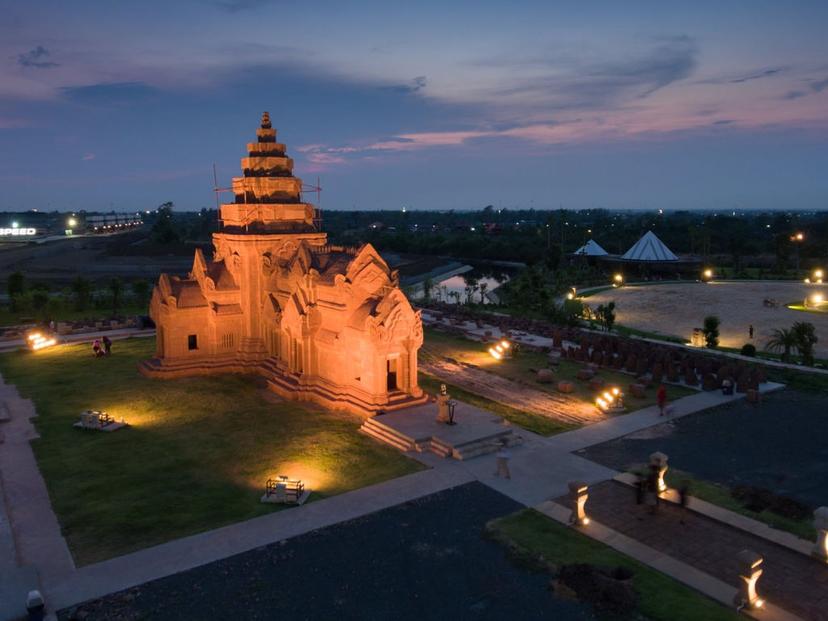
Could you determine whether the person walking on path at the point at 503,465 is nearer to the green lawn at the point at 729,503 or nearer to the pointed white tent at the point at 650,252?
the green lawn at the point at 729,503

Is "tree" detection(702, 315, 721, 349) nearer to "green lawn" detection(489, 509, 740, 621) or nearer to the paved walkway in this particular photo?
the paved walkway

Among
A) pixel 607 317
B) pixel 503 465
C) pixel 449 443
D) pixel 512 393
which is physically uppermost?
pixel 607 317

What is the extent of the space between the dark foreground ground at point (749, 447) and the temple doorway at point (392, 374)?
796 cm

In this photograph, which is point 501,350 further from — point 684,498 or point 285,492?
point 285,492

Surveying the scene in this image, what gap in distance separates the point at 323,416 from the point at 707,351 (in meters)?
21.0

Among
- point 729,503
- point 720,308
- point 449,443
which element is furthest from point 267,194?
point 720,308

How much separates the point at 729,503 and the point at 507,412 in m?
9.24

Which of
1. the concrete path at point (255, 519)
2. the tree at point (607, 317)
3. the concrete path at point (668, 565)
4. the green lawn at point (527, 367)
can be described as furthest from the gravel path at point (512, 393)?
the tree at point (607, 317)

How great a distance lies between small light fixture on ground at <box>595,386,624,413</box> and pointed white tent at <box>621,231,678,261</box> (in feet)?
176

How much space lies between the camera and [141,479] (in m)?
18.5

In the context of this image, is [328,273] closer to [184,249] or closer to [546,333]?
[546,333]

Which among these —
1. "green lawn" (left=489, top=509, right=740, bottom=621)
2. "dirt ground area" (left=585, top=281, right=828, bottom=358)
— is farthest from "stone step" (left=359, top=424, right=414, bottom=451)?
"dirt ground area" (left=585, top=281, right=828, bottom=358)

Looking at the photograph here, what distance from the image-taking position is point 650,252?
7494 centimetres

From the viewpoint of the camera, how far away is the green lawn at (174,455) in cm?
1619
